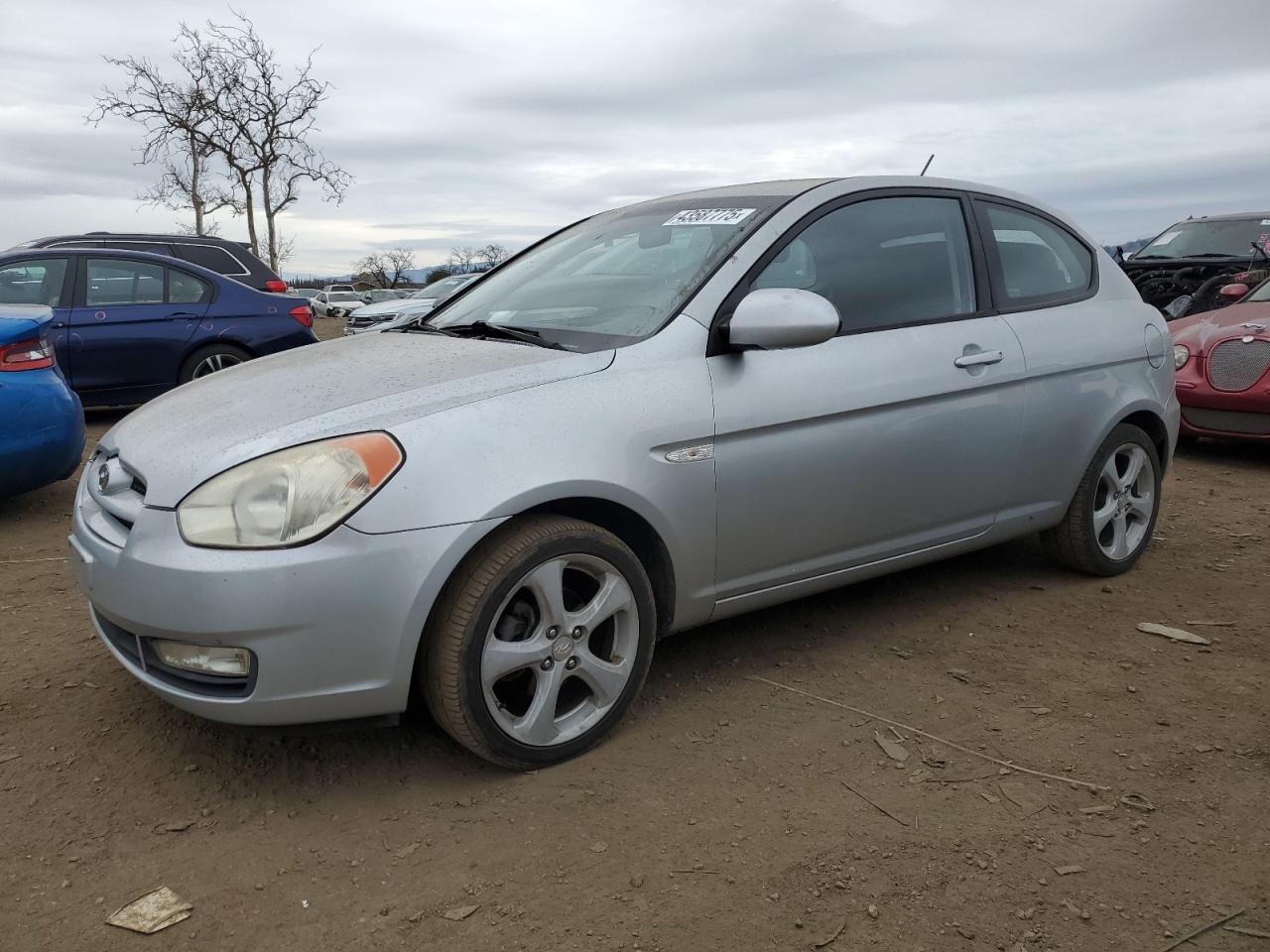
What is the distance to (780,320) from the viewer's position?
118 inches

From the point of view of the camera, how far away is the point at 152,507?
2.57 meters

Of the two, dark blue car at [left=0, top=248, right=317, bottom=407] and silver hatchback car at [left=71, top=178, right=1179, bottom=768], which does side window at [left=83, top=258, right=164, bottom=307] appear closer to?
dark blue car at [left=0, top=248, right=317, bottom=407]

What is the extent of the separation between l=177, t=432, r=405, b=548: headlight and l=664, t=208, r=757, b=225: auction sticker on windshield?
4.82 ft

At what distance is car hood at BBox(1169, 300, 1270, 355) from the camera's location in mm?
7095

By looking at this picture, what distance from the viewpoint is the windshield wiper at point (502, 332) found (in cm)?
320

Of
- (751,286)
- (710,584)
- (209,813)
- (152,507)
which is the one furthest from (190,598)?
(751,286)

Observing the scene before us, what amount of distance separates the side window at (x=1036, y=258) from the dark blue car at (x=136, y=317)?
257 inches

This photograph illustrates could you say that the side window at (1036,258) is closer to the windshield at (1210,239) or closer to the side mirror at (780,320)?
the side mirror at (780,320)

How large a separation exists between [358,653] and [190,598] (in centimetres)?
39

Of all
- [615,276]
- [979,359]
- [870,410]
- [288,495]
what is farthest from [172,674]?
[979,359]

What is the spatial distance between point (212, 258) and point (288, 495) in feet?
31.6

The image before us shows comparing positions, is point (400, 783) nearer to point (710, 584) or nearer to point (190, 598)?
point (190, 598)

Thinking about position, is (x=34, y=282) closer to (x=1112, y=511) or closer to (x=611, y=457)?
(x=611, y=457)

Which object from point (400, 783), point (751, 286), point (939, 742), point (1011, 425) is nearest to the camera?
point (400, 783)
